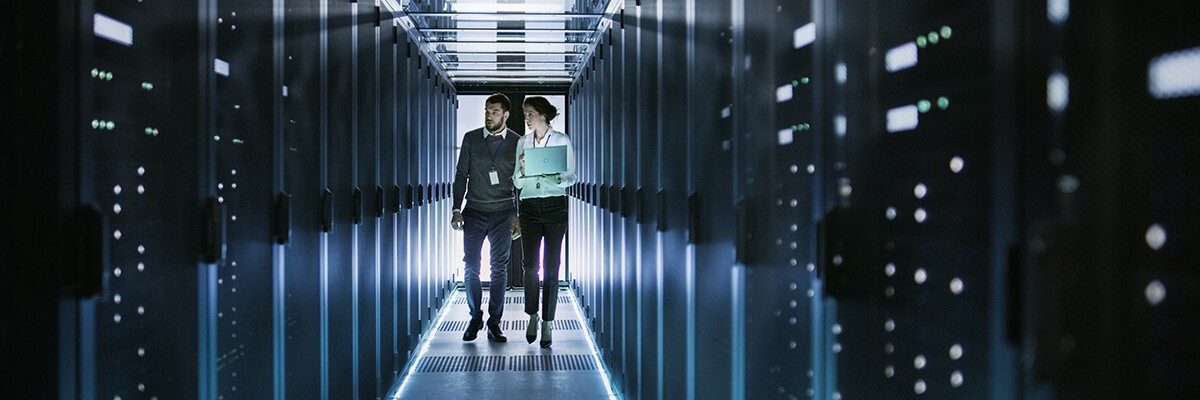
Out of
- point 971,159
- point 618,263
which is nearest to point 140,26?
point 971,159

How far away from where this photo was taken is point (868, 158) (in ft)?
4.57

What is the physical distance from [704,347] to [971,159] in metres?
1.64

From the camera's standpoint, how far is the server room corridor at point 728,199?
81 cm

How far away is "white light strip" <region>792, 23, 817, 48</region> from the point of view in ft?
5.30

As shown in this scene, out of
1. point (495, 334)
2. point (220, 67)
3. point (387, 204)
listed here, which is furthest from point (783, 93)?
point (495, 334)

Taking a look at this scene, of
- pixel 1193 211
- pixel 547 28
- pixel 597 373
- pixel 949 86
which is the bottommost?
pixel 597 373

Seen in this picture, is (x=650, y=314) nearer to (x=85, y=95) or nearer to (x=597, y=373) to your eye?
(x=597, y=373)

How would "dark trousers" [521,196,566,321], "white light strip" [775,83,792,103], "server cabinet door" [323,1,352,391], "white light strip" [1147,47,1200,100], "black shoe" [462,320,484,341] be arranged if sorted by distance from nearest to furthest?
"white light strip" [1147,47,1200,100] → "white light strip" [775,83,792,103] → "server cabinet door" [323,1,352,391] → "dark trousers" [521,196,566,321] → "black shoe" [462,320,484,341]

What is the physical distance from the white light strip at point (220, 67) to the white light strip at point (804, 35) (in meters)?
1.22

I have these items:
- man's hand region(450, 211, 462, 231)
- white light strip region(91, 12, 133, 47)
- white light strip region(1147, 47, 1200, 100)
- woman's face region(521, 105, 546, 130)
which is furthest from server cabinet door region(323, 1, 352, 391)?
white light strip region(1147, 47, 1200, 100)

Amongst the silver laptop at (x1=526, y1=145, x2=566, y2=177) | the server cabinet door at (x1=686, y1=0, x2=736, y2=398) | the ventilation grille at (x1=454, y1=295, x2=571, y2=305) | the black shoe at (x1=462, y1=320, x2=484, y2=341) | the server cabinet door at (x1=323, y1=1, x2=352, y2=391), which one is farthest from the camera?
the ventilation grille at (x1=454, y1=295, x2=571, y2=305)

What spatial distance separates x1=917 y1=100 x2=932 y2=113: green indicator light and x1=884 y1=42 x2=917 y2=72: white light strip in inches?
2.3

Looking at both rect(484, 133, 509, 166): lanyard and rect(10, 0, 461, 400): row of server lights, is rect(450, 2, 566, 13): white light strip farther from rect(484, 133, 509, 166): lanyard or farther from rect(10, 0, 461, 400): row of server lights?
rect(10, 0, 461, 400): row of server lights

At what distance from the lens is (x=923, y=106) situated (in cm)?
121
